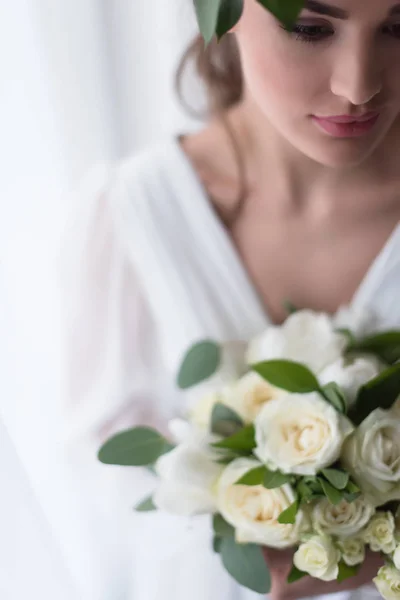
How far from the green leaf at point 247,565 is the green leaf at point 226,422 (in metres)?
0.10

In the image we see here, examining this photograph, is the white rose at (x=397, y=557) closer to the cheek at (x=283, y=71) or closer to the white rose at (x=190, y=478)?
the white rose at (x=190, y=478)

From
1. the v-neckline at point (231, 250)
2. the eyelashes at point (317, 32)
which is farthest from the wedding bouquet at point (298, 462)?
the eyelashes at point (317, 32)

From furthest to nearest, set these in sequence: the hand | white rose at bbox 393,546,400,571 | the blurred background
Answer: the blurred background → the hand → white rose at bbox 393,546,400,571

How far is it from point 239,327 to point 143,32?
0.50 m

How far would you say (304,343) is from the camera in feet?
2.44

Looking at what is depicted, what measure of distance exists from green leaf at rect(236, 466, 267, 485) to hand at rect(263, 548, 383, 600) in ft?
0.40

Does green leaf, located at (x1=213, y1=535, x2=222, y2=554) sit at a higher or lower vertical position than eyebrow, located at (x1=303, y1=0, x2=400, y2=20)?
lower

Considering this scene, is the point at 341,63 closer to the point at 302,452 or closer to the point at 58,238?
the point at 302,452

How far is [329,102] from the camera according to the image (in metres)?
0.69

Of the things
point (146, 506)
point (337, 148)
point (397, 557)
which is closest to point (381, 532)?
point (397, 557)

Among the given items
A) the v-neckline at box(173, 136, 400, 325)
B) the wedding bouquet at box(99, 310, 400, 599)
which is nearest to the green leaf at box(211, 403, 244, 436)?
the wedding bouquet at box(99, 310, 400, 599)

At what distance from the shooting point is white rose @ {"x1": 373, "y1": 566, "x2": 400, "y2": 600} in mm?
603

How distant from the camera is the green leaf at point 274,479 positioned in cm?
62

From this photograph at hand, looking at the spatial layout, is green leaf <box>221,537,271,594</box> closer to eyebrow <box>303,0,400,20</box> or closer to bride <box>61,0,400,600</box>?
bride <box>61,0,400,600</box>
